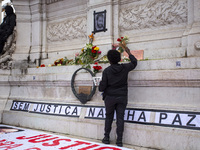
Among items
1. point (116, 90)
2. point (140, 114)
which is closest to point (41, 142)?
point (116, 90)

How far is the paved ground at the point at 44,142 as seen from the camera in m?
4.57

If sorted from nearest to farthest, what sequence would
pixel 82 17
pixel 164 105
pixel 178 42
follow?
pixel 164 105
pixel 178 42
pixel 82 17

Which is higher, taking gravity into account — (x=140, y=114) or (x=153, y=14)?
(x=153, y=14)

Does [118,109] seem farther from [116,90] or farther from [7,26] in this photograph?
[7,26]

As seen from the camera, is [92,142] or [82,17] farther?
[82,17]

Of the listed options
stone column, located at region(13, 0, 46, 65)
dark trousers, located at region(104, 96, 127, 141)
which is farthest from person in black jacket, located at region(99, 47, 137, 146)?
stone column, located at region(13, 0, 46, 65)

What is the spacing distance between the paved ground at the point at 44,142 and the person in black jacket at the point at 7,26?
4670 millimetres

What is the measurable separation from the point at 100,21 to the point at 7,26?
14.4ft

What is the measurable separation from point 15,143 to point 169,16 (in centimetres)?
525

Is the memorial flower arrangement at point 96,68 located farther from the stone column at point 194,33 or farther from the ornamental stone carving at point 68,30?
the ornamental stone carving at point 68,30

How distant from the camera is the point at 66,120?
231 inches

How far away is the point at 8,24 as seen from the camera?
960 centimetres

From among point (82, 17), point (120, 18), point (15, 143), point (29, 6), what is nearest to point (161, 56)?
point (120, 18)

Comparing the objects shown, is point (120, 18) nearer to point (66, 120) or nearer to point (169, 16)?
point (169, 16)
